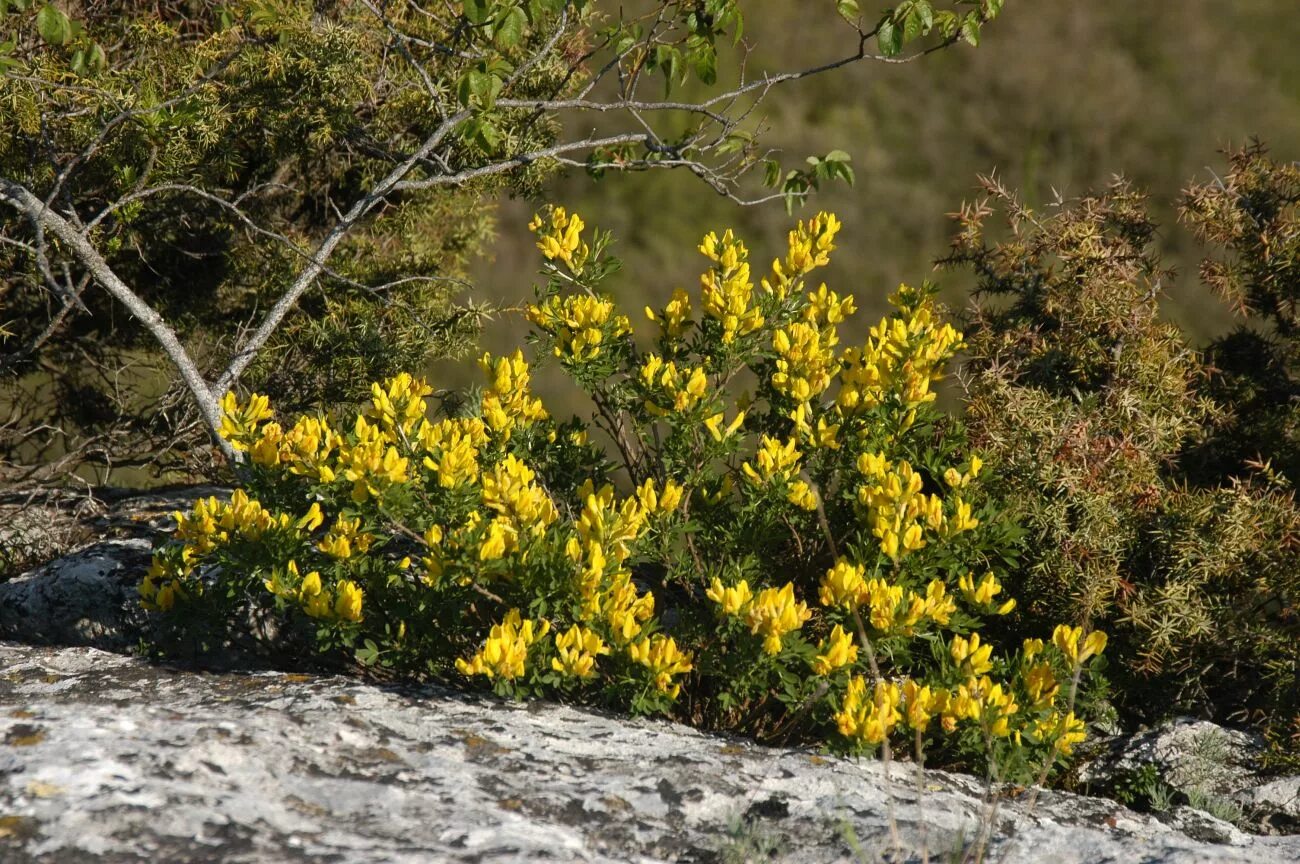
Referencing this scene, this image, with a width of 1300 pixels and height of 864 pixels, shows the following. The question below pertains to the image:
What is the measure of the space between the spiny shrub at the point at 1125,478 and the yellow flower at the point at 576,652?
115 cm

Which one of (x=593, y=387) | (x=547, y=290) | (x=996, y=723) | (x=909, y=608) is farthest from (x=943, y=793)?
(x=547, y=290)

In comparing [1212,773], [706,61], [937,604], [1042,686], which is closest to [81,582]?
[706,61]

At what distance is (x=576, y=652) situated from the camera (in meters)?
2.26

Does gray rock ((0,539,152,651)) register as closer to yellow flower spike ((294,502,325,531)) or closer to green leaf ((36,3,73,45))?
yellow flower spike ((294,502,325,531))

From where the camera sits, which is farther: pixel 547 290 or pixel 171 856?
pixel 547 290

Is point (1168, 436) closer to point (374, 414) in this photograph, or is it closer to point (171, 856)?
point (374, 414)

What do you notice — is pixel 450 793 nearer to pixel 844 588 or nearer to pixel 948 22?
pixel 844 588

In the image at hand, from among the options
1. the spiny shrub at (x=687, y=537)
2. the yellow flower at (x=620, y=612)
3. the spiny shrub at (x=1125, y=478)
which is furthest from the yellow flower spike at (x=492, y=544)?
the spiny shrub at (x=1125, y=478)

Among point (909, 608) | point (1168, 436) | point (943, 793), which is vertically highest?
point (1168, 436)

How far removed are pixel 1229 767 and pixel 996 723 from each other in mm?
907

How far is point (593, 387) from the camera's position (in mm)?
2893

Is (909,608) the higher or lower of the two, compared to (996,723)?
higher

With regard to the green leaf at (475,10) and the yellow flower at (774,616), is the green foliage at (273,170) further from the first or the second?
the yellow flower at (774,616)

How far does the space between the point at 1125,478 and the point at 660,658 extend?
1.41 m
